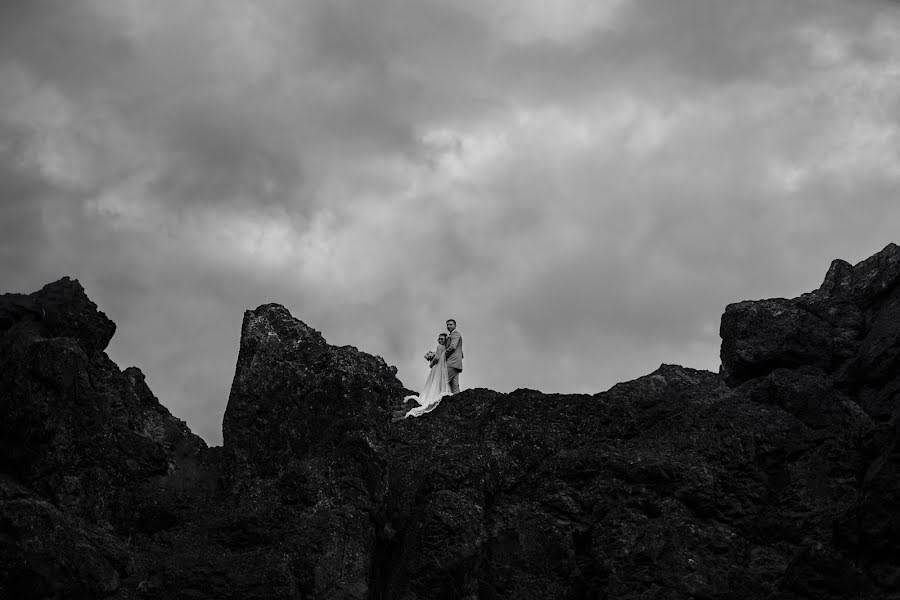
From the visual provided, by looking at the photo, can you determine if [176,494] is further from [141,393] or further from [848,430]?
[848,430]

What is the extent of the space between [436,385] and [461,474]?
11.3 m

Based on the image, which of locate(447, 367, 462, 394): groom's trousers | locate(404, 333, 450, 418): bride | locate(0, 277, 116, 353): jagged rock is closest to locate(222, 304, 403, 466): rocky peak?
locate(0, 277, 116, 353): jagged rock

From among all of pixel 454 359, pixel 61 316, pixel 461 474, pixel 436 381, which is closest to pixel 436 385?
pixel 436 381

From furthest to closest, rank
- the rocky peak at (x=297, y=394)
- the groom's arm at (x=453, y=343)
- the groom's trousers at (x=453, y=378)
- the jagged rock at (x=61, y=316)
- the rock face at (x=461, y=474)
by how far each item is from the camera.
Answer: the groom's arm at (x=453, y=343), the groom's trousers at (x=453, y=378), the rocky peak at (x=297, y=394), the jagged rock at (x=61, y=316), the rock face at (x=461, y=474)

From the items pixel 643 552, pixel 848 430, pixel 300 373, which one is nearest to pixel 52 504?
pixel 300 373

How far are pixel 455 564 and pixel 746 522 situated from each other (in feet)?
21.5

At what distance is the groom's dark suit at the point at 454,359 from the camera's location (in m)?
37.7

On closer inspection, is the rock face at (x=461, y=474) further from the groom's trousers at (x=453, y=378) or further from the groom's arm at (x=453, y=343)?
the groom's arm at (x=453, y=343)

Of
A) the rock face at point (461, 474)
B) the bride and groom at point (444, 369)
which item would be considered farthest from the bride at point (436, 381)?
the rock face at point (461, 474)

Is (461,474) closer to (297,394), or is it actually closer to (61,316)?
(297,394)

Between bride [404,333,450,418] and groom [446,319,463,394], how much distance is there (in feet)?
0.61

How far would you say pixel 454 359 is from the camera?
126 feet

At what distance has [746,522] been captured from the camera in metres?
23.9

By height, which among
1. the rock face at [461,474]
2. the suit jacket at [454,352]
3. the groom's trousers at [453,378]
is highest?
the suit jacket at [454,352]
